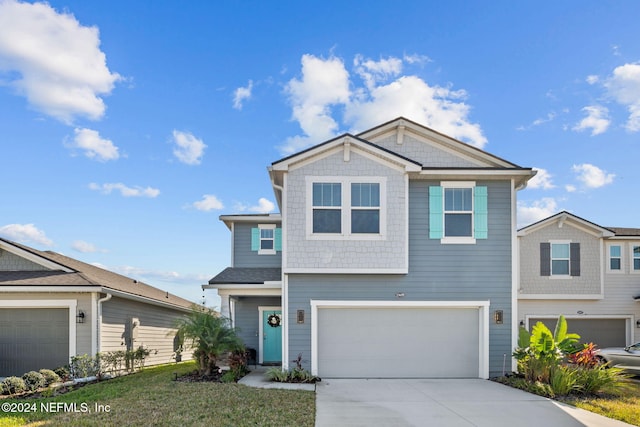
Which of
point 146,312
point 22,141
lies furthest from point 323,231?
point 22,141

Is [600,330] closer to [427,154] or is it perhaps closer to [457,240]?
[457,240]

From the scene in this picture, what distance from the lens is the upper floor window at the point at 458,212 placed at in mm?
12070

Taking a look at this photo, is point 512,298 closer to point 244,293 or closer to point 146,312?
point 244,293

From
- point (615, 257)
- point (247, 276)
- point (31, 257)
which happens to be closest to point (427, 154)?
point (247, 276)

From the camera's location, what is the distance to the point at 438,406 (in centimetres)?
862

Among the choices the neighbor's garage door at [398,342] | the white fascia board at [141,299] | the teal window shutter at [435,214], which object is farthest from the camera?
the white fascia board at [141,299]

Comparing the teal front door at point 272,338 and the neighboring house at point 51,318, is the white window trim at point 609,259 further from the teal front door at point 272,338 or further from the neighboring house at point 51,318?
the neighboring house at point 51,318

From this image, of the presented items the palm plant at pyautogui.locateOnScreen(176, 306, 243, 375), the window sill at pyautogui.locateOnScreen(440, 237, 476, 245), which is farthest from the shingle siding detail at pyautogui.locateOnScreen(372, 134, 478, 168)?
the palm plant at pyautogui.locateOnScreen(176, 306, 243, 375)

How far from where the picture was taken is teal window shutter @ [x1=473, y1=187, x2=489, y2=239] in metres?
12.1

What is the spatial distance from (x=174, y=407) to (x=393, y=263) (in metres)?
5.92

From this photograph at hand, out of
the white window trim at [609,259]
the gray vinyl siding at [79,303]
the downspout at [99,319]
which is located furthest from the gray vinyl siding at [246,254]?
the white window trim at [609,259]

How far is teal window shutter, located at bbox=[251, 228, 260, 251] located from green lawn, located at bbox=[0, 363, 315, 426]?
21.5ft

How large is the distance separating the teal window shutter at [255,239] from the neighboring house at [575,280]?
9137mm

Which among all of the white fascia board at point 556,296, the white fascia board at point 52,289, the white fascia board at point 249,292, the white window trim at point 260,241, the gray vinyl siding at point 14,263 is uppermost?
the white window trim at point 260,241
